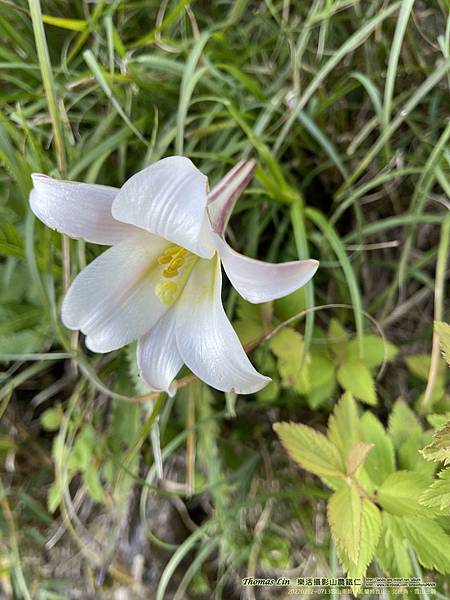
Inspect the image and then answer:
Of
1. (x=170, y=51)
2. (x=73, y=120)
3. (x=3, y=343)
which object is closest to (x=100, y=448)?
(x=3, y=343)

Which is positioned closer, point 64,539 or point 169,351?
point 169,351

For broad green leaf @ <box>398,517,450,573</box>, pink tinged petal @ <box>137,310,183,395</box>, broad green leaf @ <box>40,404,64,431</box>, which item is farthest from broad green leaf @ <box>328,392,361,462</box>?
broad green leaf @ <box>40,404,64,431</box>

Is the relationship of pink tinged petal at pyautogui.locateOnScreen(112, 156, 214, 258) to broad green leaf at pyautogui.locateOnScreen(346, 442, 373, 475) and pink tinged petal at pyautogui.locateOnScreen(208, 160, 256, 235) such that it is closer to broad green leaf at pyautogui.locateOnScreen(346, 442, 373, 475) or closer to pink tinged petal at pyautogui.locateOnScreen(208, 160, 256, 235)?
pink tinged petal at pyautogui.locateOnScreen(208, 160, 256, 235)

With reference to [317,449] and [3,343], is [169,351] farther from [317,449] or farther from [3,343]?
[3,343]

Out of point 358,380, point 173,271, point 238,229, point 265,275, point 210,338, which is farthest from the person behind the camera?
point 238,229

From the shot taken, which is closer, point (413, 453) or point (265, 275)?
point (265, 275)

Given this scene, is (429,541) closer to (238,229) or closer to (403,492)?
(403,492)

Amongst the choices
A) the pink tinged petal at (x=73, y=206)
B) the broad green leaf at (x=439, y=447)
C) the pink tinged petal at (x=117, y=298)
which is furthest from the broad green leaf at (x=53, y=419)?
the broad green leaf at (x=439, y=447)

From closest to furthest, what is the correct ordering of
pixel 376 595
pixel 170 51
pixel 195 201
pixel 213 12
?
pixel 195 201, pixel 376 595, pixel 170 51, pixel 213 12

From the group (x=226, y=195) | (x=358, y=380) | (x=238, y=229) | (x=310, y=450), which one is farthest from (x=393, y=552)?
(x=238, y=229)
